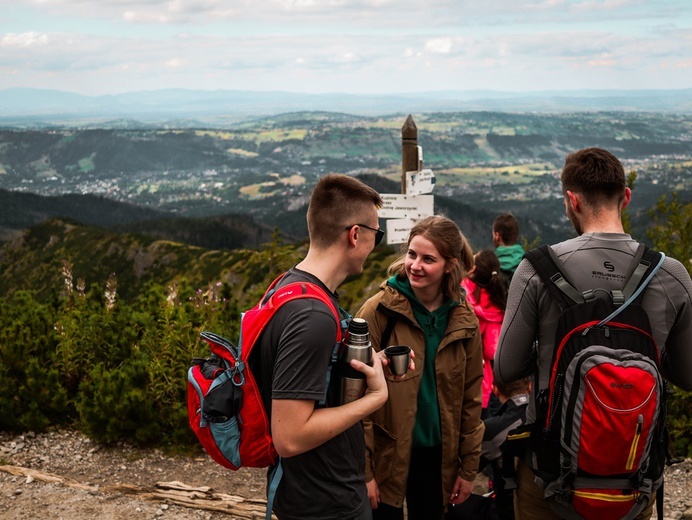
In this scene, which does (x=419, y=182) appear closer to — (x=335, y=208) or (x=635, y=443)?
(x=335, y=208)

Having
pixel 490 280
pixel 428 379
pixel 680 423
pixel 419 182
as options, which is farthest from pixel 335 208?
pixel 680 423

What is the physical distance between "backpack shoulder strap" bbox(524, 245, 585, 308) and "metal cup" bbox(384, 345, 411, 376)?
61 centimetres

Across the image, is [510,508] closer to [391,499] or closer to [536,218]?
[391,499]

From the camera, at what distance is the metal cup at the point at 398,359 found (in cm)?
262

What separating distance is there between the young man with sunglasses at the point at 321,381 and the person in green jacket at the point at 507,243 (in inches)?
136

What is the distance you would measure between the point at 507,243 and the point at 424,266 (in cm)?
312

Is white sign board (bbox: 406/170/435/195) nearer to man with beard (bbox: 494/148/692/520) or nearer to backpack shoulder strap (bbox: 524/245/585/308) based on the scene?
→ man with beard (bbox: 494/148/692/520)

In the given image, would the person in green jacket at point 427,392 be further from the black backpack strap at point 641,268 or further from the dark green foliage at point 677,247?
the dark green foliage at point 677,247

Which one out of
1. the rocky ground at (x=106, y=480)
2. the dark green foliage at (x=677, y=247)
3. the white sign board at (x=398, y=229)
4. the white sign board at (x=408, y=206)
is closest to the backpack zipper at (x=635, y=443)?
the rocky ground at (x=106, y=480)

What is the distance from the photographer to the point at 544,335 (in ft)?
9.00

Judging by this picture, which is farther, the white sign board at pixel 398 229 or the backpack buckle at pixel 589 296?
the white sign board at pixel 398 229

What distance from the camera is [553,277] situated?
2.63 m

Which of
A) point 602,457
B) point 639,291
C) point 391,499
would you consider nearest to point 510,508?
point 391,499

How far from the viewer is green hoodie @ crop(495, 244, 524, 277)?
589cm
